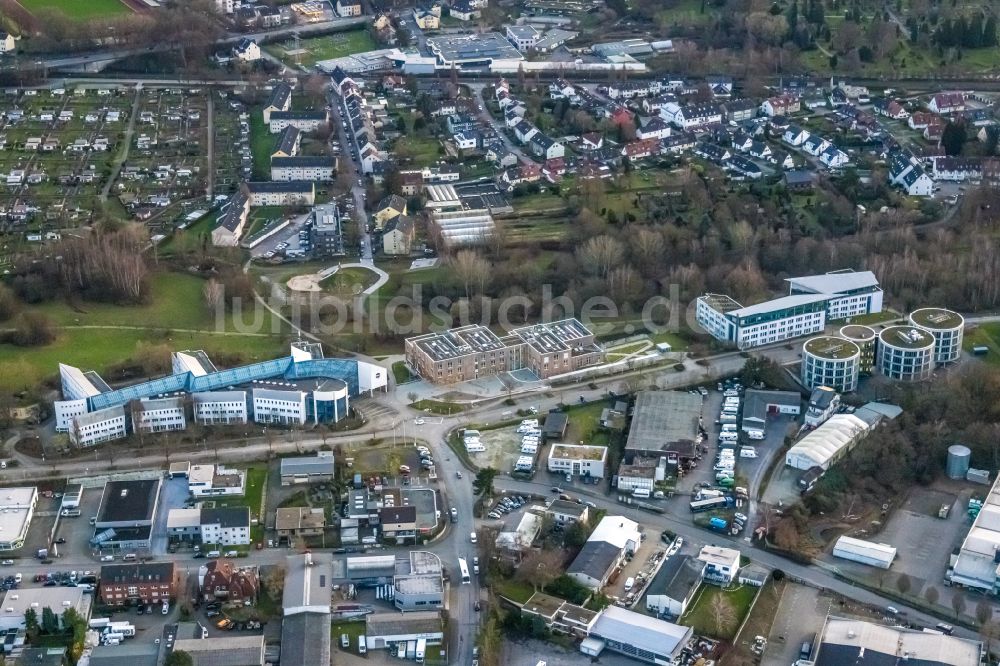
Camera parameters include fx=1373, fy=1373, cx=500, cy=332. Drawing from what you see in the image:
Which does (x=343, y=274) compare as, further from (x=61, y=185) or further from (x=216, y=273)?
(x=61, y=185)

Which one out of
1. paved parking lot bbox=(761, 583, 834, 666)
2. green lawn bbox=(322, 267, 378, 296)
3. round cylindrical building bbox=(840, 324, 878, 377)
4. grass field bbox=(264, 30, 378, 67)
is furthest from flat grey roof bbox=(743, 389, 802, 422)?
grass field bbox=(264, 30, 378, 67)

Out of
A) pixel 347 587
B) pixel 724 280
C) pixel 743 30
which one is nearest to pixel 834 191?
pixel 724 280

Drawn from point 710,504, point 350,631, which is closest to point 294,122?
point 710,504

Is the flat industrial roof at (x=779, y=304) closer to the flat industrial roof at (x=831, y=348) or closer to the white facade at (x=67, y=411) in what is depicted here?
the flat industrial roof at (x=831, y=348)

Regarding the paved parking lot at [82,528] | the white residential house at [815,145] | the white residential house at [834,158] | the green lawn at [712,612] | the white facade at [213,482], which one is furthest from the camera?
the white residential house at [815,145]

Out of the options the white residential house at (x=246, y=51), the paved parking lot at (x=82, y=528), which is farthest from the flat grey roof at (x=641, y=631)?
the white residential house at (x=246, y=51)

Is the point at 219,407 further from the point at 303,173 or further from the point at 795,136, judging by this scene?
the point at 795,136

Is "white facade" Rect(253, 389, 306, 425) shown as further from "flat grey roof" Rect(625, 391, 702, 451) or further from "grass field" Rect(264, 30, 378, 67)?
"grass field" Rect(264, 30, 378, 67)
